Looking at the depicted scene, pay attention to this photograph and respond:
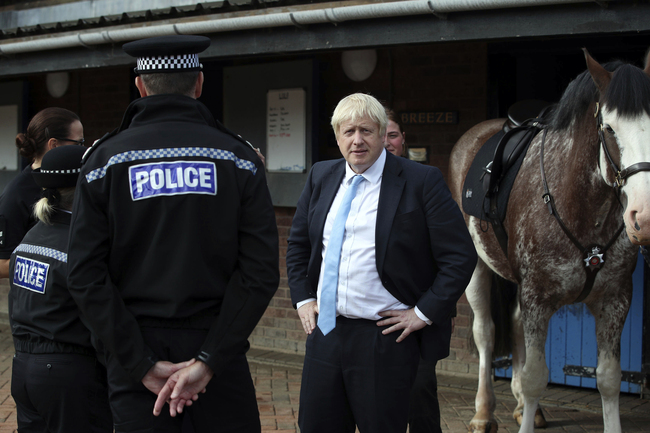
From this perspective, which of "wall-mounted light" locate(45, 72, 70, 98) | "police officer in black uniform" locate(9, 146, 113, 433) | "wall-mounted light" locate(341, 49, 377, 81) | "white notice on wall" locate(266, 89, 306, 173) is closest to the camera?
"police officer in black uniform" locate(9, 146, 113, 433)

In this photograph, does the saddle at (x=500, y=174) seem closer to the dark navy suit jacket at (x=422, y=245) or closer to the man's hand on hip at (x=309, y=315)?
the dark navy suit jacket at (x=422, y=245)

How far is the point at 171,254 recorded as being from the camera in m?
2.09

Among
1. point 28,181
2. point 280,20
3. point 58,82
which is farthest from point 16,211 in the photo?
point 58,82

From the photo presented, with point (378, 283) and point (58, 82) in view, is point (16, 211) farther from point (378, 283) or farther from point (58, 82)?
point (58, 82)

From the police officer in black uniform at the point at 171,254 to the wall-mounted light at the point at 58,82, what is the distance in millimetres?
6406

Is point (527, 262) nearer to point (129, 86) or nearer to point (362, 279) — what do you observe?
point (362, 279)

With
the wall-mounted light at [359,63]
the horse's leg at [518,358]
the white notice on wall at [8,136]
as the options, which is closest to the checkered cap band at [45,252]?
the horse's leg at [518,358]

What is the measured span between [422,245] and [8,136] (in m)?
7.11

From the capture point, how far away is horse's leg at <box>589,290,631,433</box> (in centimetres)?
385

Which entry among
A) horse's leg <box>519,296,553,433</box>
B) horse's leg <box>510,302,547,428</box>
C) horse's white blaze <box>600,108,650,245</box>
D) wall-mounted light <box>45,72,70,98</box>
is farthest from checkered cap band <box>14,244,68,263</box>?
wall-mounted light <box>45,72,70,98</box>

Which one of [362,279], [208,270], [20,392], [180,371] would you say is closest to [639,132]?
[362,279]

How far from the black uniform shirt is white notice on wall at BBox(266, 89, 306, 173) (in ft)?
11.3

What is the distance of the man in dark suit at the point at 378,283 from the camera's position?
263 centimetres

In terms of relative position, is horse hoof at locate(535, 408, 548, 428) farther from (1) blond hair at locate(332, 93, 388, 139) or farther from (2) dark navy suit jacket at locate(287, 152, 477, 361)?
(1) blond hair at locate(332, 93, 388, 139)
